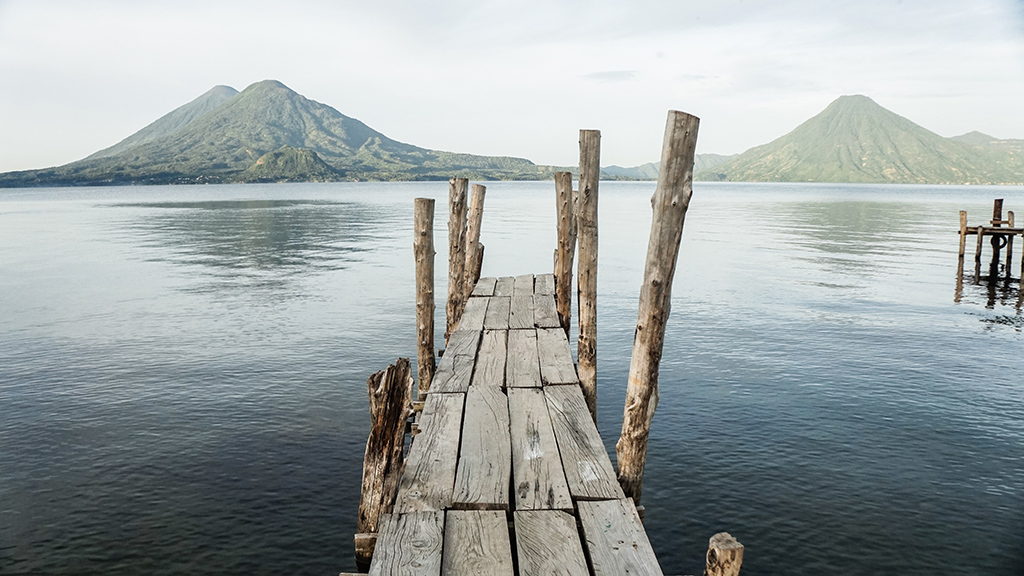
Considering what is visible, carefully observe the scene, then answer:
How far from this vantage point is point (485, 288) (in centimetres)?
1584

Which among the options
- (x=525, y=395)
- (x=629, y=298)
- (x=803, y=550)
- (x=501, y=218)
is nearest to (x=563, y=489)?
(x=525, y=395)

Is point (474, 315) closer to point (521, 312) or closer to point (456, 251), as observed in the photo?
point (521, 312)

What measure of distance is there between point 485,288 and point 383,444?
9.36 metres

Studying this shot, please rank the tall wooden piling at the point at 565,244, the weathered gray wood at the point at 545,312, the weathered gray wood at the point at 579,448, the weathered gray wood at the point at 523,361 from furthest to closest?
the tall wooden piling at the point at 565,244 → the weathered gray wood at the point at 545,312 → the weathered gray wood at the point at 523,361 → the weathered gray wood at the point at 579,448

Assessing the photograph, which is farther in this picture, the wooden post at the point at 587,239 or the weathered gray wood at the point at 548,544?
the wooden post at the point at 587,239

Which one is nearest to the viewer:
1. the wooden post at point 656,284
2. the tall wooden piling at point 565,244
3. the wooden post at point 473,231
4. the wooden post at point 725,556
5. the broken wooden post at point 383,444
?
the wooden post at point 725,556

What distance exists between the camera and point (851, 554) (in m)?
7.88

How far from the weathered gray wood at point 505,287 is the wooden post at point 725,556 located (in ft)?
35.3

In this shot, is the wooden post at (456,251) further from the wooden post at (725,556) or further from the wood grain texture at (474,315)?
the wooden post at (725,556)

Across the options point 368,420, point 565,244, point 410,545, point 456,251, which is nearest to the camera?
point 410,545

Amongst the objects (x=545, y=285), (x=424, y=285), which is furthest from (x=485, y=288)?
(x=424, y=285)

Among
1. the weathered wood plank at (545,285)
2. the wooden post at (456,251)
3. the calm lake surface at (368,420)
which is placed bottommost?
the calm lake surface at (368,420)

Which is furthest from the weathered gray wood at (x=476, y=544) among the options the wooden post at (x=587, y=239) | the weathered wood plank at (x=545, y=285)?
the weathered wood plank at (x=545, y=285)

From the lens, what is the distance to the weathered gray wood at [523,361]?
8.36m
